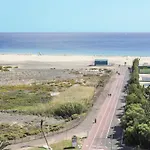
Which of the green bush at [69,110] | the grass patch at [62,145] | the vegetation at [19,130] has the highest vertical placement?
the green bush at [69,110]

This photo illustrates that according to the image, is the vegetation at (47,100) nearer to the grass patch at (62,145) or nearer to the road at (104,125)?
the road at (104,125)

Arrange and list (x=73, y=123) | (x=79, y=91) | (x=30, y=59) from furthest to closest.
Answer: (x=30, y=59) → (x=79, y=91) → (x=73, y=123)

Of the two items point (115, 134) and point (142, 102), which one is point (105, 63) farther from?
point (115, 134)

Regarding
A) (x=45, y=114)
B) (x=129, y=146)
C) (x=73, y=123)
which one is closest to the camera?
(x=129, y=146)

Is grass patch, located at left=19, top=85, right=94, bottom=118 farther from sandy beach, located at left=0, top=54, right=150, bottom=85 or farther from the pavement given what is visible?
sandy beach, located at left=0, top=54, right=150, bottom=85

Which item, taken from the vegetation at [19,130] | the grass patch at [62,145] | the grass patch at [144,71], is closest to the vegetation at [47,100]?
the vegetation at [19,130]

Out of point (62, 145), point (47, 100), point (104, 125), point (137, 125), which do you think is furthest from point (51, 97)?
point (137, 125)

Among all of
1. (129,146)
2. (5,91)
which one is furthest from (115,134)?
(5,91)

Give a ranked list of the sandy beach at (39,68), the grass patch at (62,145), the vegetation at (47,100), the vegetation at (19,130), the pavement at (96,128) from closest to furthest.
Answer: the grass patch at (62,145)
the pavement at (96,128)
the vegetation at (19,130)
the vegetation at (47,100)
the sandy beach at (39,68)
